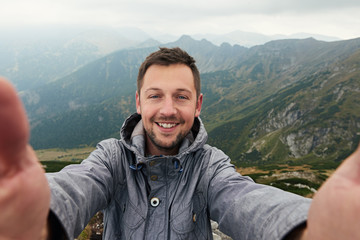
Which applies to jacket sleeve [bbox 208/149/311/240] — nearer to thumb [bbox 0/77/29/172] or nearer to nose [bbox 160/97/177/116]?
nose [bbox 160/97/177/116]

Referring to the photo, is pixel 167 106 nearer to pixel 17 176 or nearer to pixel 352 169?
pixel 17 176

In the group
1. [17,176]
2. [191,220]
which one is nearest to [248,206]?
[191,220]

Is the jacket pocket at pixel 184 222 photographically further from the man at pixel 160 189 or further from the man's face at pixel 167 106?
the man's face at pixel 167 106

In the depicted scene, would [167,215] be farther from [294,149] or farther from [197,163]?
[294,149]

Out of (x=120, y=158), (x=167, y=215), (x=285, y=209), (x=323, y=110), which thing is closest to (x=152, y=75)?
(x=120, y=158)

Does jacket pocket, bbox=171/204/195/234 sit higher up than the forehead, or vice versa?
the forehead

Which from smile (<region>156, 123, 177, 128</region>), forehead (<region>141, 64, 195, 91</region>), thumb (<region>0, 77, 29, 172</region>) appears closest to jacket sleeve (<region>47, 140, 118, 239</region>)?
thumb (<region>0, 77, 29, 172</region>)

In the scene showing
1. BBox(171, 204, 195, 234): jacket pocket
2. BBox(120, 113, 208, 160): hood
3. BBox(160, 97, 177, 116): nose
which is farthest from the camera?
BBox(160, 97, 177, 116): nose
